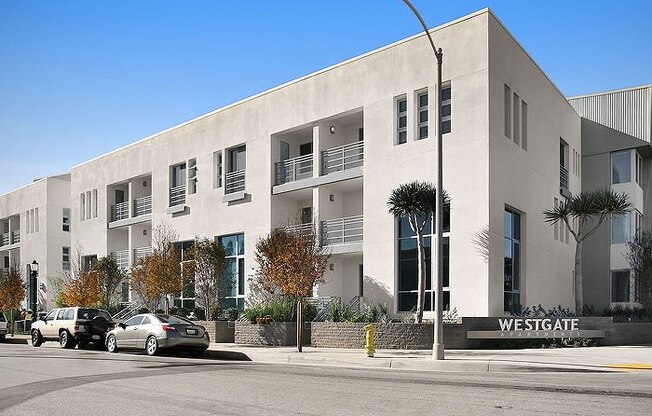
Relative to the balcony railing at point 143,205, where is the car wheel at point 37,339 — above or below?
below

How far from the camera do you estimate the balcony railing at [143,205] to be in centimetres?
4278

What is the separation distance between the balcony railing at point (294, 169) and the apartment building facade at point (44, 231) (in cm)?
2590

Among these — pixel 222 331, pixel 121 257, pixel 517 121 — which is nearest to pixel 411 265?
pixel 517 121

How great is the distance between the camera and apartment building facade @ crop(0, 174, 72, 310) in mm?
54906

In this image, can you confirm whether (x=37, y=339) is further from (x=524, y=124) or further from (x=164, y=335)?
(x=524, y=124)

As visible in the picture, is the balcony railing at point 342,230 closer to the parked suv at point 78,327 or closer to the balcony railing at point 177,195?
the parked suv at point 78,327

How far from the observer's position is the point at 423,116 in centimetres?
2745

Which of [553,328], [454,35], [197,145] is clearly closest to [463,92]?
[454,35]

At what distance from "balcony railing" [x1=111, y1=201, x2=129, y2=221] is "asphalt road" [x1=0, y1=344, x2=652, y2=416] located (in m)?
27.9

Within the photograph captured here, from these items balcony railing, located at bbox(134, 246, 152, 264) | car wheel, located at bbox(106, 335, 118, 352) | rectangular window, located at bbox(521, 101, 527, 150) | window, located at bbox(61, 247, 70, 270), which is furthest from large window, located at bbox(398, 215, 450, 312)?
window, located at bbox(61, 247, 70, 270)

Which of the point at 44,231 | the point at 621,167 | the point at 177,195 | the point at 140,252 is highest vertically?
the point at 621,167

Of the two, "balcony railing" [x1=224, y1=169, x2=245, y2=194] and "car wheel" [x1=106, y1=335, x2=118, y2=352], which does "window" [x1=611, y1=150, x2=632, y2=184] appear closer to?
"balcony railing" [x1=224, y1=169, x2=245, y2=194]


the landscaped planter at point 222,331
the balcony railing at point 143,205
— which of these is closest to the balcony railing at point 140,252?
the balcony railing at point 143,205

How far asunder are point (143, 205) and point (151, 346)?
21.4 metres
